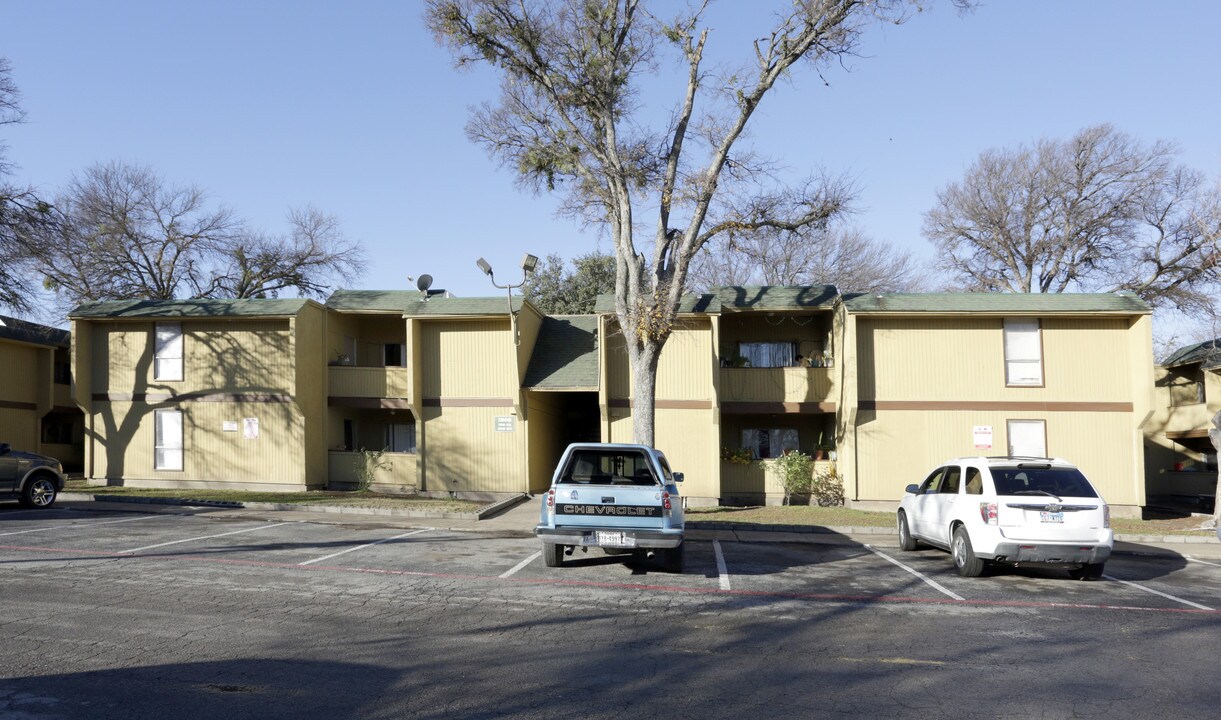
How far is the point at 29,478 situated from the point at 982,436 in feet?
76.2

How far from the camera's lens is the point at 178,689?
249 inches

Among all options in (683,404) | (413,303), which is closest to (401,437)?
(413,303)

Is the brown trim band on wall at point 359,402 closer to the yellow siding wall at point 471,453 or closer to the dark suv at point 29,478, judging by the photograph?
the yellow siding wall at point 471,453

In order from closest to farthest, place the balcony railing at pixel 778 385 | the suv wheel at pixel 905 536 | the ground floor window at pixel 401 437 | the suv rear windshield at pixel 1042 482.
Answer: the suv rear windshield at pixel 1042 482, the suv wheel at pixel 905 536, the balcony railing at pixel 778 385, the ground floor window at pixel 401 437

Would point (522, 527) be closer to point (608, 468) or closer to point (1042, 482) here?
point (608, 468)

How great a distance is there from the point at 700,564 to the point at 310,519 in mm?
9775

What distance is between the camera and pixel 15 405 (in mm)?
27984

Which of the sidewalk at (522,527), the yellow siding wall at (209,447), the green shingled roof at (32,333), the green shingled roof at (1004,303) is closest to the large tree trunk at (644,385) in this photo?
the sidewalk at (522,527)

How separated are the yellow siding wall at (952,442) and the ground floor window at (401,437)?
14.0 m

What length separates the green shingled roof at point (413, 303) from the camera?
24688 mm

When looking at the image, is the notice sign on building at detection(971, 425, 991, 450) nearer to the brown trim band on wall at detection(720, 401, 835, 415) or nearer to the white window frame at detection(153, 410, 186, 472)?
the brown trim band on wall at detection(720, 401, 835, 415)

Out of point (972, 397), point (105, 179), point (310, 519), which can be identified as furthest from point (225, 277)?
point (972, 397)

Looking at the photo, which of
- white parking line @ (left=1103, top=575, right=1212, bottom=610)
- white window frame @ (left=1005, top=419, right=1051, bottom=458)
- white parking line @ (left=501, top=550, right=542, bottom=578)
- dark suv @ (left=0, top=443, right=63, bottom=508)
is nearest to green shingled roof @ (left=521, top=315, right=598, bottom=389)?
white parking line @ (left=501, top=550, right=542, bottom=578)

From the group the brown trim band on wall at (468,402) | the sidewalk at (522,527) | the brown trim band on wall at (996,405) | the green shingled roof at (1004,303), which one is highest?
the green shingled roof at (1004,303)
